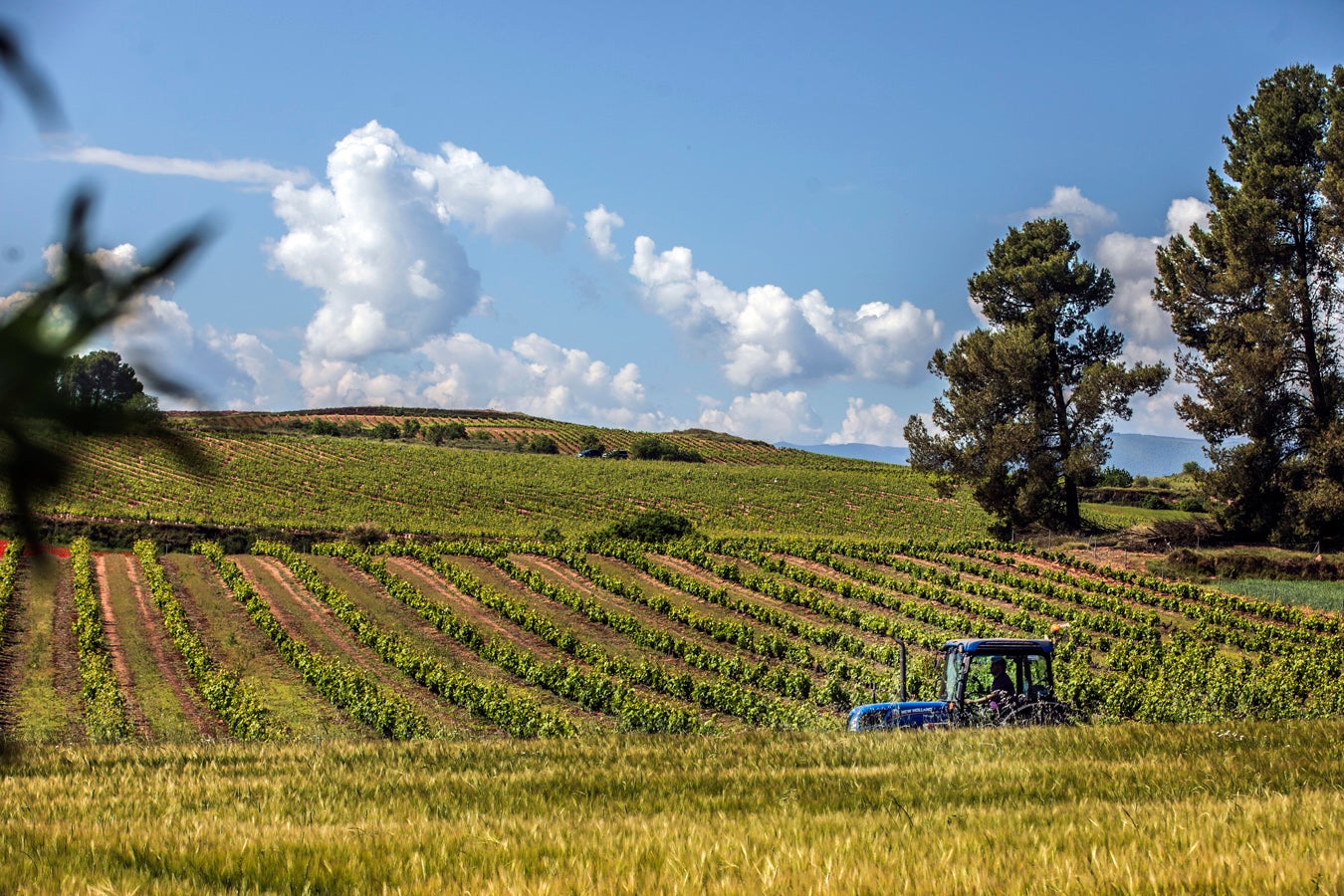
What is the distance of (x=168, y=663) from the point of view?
22906 millimetres

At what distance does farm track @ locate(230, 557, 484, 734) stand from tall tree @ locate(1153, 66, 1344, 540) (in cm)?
3057

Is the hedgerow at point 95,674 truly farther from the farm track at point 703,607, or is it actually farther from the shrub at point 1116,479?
the shrub at point 1116,479

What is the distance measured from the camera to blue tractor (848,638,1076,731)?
12938mm

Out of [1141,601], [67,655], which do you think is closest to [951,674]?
[67,655]

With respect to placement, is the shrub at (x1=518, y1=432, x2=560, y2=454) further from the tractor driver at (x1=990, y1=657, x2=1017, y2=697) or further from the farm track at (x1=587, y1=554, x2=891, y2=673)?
the tractor driver at (x1=990, y1=657, x2=1017, y2=697)

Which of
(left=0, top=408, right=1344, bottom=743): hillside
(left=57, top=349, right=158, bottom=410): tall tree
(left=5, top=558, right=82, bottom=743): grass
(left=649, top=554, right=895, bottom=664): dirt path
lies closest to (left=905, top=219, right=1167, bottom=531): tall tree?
(left=0, top=408, right=1344, bottom=743): hillside

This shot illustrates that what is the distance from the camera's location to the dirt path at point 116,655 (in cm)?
1850

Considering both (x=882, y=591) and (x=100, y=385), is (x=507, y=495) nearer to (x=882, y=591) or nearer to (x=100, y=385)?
(x=882, y=591)

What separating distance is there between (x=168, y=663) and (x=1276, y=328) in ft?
122

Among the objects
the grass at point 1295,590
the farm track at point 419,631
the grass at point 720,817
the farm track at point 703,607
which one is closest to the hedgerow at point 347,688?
the farm track at point 419,631

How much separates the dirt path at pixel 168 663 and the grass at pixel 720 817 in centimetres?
924

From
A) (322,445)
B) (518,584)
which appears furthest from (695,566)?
(322,445)

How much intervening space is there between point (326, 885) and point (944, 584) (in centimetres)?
3257

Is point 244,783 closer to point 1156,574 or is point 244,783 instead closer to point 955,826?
point 955,826
